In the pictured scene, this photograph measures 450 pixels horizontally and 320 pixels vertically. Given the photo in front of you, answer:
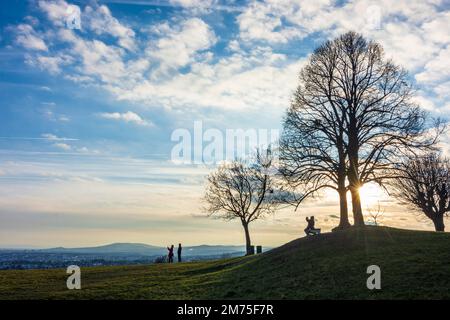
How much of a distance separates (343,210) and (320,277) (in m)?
15.1

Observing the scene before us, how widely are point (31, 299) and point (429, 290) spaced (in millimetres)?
19867

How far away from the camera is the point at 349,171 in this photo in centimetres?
3528

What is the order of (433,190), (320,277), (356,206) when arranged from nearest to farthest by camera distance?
(320,277)
(356,206)
(433,190)

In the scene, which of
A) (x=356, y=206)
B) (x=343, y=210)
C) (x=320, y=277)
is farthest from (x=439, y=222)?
(x=320, y=277)

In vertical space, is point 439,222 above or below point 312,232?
above

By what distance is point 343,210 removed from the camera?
116ft

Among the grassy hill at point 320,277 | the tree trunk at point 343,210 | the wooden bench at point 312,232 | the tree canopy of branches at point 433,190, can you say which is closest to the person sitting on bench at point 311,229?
the wooden bench at point 312,232

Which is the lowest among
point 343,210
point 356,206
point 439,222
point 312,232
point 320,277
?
point 320,277

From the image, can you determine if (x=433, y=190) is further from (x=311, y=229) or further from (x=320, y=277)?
(x=320, y=277)

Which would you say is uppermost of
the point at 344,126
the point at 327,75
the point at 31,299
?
the point at 327,75

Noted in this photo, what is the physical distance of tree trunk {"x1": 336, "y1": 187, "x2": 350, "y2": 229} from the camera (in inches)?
1351

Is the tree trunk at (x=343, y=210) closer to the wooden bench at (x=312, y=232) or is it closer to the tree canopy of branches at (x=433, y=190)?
the wooden bench at (x=312, y=232)
